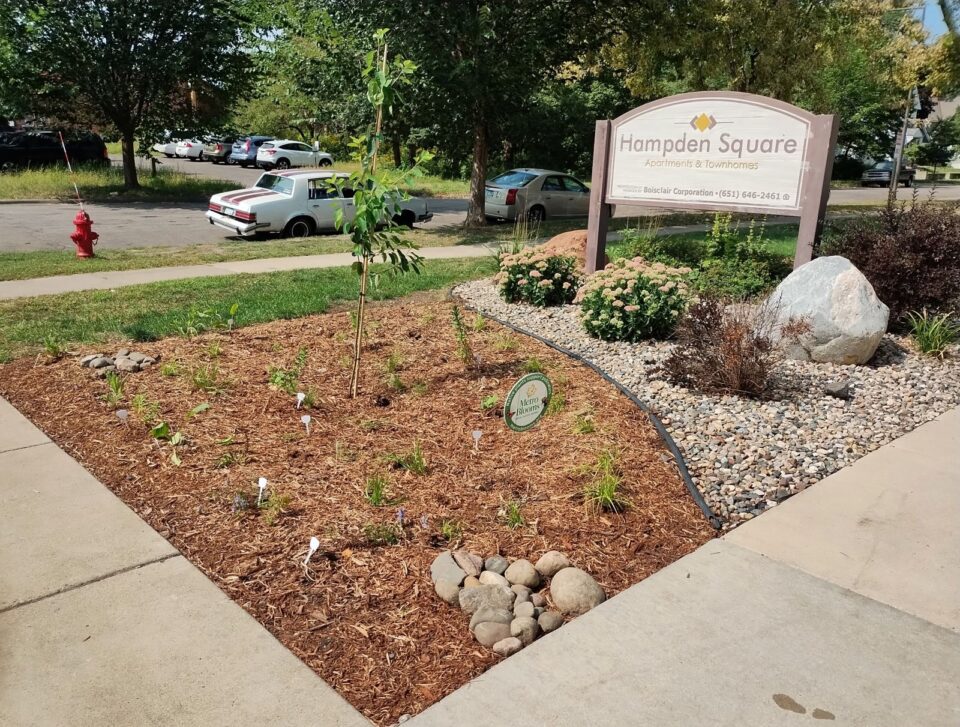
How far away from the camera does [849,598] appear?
3520 mm

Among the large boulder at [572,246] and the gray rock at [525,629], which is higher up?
the large boulder at [572,246]

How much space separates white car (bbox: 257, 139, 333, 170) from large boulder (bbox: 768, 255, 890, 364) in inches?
1229

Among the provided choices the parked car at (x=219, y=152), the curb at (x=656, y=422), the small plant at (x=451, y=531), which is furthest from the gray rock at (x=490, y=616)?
the parked car at (x=219, y=152)

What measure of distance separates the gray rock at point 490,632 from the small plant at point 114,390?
3453 mm

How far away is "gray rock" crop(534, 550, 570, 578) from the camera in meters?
3.64

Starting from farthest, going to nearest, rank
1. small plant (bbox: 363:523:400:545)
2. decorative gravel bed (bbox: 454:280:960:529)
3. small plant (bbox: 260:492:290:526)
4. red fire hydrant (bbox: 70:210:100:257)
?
red fire hydrant (bbox: 70:210:100:257) < decorative gravel bed (bbox: 454:280:960:529) < small plant (bbox: 260:492:290:526) < small plant (bbox: 363:523:400:545)

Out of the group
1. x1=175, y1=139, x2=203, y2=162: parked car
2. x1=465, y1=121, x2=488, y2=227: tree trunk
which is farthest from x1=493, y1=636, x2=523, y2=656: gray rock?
x1=175, y1=139, x2=203, y2=162: parked car

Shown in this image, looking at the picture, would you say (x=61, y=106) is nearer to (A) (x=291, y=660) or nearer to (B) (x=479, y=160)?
(B) (x=479, y=160)

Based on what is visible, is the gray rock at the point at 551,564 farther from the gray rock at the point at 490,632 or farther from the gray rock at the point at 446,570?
the gray rock at the point at 490,632

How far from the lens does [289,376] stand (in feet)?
19.0

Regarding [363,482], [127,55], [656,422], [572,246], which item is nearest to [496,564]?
[363,482]

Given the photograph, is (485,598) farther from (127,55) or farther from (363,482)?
(127,55)

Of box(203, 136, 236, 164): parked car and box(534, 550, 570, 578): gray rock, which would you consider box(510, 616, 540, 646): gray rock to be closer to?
box(534, 550, 570, 578): gray rock

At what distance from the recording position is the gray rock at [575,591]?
3402 millimetres
